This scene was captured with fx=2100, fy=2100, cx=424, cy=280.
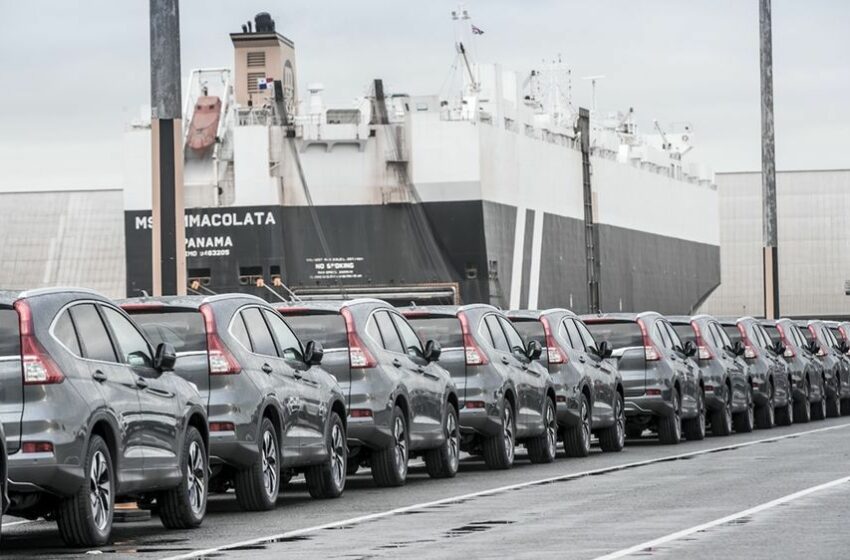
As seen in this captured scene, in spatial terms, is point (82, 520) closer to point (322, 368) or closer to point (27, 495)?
point (27, 495)

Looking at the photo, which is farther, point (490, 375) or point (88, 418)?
point (490, 375)

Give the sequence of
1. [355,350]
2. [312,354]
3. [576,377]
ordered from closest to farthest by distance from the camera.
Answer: [312,354] → [355,350] → [576,377]

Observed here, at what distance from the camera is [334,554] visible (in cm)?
1148

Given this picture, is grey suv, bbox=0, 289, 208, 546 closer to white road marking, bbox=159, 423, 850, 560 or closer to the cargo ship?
white road marking, bbox=159, 423, 850, 560

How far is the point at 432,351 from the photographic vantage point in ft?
59.3

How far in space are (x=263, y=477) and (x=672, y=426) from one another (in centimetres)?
1111

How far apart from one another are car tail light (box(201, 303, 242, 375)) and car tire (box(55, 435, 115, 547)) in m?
2.27

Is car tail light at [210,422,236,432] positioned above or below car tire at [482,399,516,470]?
above

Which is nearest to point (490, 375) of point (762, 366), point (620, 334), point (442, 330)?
point (442, 330)

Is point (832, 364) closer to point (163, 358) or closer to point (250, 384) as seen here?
point (250, 384)

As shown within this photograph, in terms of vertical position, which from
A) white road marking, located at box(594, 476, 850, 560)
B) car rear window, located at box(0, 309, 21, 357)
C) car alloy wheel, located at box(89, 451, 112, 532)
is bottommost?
white road marking, located at box(594, 476, 850, 560)

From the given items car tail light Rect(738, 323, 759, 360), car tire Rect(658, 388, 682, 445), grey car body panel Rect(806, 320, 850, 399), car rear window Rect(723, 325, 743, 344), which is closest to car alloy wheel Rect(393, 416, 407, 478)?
car tire Rect(658, 388, 682, 445)

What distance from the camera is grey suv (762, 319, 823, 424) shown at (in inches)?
1293

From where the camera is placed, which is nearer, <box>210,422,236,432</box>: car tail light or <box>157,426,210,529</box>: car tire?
<box>157,426,210,529</box>: car tire
